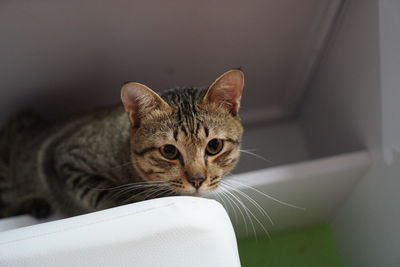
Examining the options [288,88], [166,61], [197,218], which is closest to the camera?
[197,218]

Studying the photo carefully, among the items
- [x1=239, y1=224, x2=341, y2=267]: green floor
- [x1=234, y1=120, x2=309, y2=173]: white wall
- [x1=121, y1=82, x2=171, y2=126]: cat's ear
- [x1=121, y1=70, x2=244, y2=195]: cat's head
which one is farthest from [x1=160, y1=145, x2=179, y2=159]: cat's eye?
[x1=234, y1=120, x2=309, y2=173]: white wall

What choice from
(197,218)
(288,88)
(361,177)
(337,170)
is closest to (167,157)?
(197,218)

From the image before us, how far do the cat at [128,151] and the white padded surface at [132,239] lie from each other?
0.20 m

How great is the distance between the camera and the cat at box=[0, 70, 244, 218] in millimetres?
972

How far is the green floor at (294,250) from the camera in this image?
1382 millimetres

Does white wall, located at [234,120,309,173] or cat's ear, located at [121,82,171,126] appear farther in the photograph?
white wall, located at [234,120,309,173]

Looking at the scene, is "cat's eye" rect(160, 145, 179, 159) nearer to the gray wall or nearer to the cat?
the cat

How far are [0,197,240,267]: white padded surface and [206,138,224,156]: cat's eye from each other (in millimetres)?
243

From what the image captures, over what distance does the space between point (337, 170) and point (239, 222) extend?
36 cm

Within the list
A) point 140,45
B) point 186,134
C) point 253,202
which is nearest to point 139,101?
point 186,134

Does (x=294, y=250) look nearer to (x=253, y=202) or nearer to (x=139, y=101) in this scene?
(x=253, y=202)

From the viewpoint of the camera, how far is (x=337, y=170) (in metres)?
1.15

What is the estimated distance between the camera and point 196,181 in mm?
944

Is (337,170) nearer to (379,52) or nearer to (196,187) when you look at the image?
(379,52)
